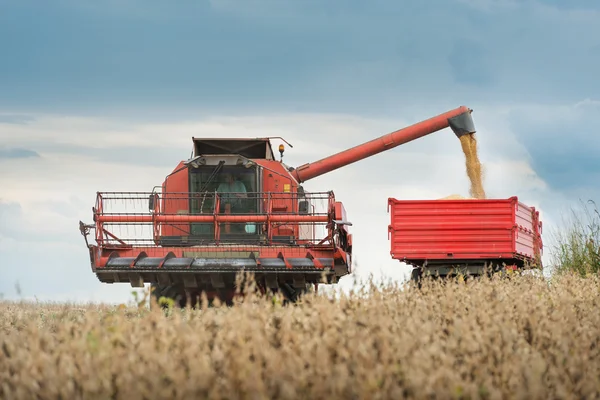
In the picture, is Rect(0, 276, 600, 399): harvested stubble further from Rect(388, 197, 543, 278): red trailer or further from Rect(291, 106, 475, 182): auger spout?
Rect(291, 106, 475, 182): auger spout

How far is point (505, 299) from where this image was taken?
328 inches

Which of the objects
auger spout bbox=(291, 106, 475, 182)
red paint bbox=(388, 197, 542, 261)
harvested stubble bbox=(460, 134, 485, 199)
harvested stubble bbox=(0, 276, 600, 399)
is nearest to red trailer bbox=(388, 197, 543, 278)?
red paint bbox=(388, 197, 542, 261)

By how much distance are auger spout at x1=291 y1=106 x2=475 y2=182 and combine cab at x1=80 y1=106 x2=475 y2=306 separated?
3.08 meters

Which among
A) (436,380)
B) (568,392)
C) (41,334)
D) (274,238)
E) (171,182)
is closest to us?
(436,380)

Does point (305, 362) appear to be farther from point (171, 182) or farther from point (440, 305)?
point (171, 182)

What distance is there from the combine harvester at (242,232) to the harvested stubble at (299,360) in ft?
22.3

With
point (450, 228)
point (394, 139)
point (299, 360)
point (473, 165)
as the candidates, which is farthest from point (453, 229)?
point (299, 360)

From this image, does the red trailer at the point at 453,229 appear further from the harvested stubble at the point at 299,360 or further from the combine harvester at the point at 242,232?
the harvested stubble at the point at 299,360

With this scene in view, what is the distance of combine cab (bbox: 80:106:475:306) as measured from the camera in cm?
1409

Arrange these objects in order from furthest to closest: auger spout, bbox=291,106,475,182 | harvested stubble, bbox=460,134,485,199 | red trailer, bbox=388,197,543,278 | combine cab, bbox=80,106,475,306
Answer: auger spout, bbox=291,106,475,182
harvested stubble, bbox=460,134,485,199
red trailer, bbox=388,197,543,278
combine cab, bbox=80,106,475,306

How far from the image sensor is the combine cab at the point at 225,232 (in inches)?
555

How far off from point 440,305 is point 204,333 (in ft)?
10.5

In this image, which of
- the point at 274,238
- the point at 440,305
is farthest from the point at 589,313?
the point at 274,238

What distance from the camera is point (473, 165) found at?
2097 centimetres
